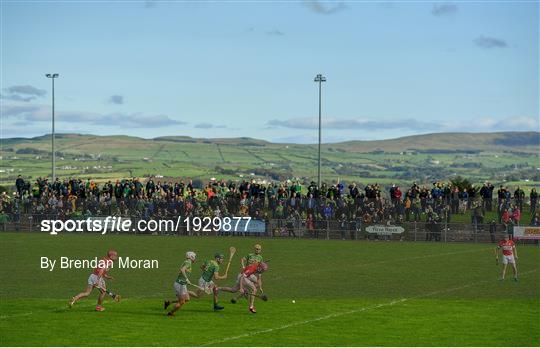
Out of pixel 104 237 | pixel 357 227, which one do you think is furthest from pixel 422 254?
pixel 104 237

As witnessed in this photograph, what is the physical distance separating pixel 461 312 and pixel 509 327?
3.04 metres

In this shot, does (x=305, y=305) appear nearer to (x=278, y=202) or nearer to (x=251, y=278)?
(x=251, y=278)

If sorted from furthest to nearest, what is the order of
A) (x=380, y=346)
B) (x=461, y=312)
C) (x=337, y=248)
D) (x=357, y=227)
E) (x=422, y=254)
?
(x=357, y=227), (x=337, y=248), (x=422, y=254), (x=461, y=312), (x=380, y=346)

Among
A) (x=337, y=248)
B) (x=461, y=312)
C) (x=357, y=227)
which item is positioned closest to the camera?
(x=461, y=312)

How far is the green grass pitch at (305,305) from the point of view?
25.3 m

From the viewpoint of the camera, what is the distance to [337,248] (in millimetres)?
57094

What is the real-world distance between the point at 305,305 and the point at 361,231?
107ft

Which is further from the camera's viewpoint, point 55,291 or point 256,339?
point 55,291

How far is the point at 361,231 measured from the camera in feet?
208

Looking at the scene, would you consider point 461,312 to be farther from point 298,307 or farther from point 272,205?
point 272,205
